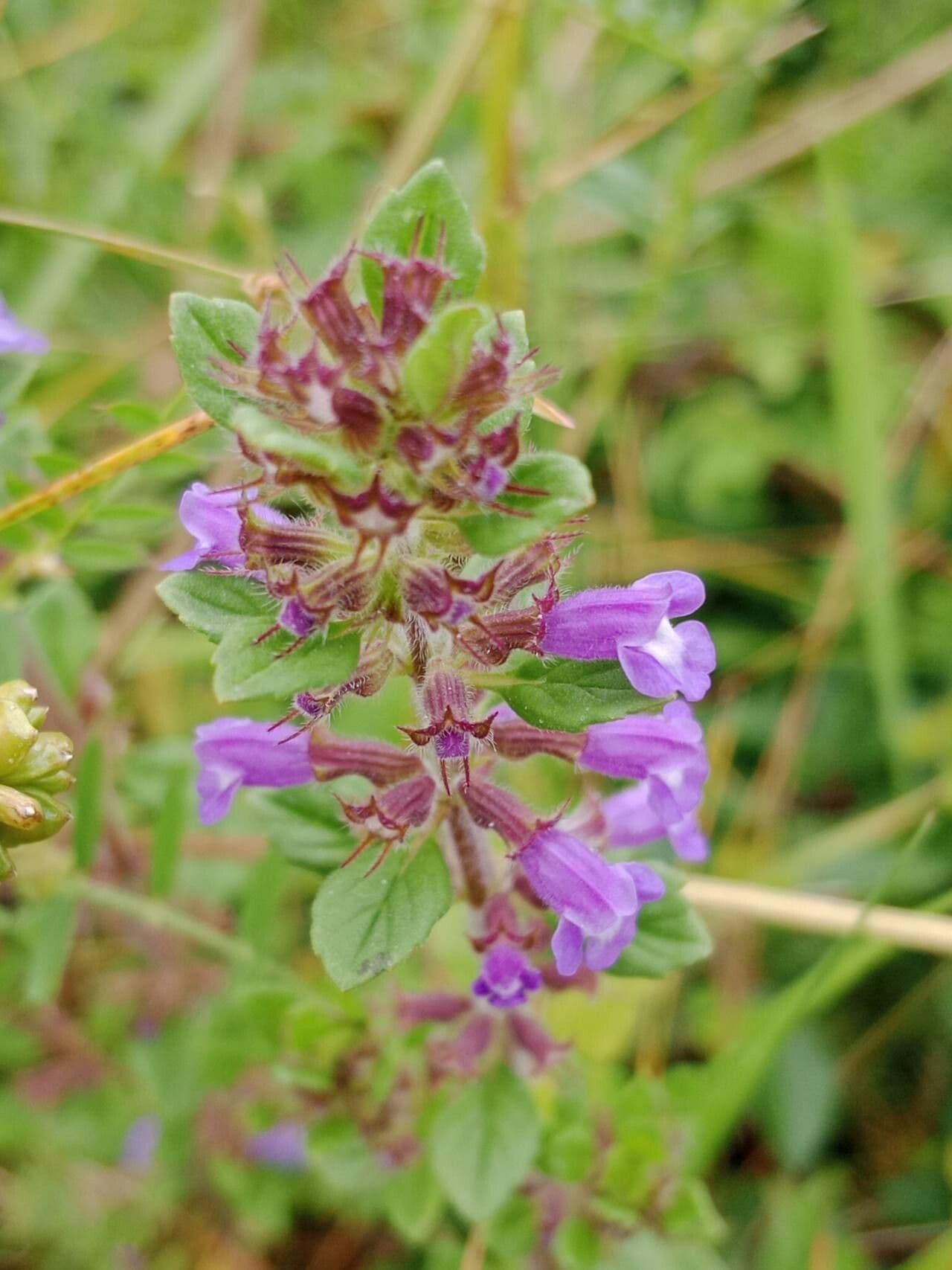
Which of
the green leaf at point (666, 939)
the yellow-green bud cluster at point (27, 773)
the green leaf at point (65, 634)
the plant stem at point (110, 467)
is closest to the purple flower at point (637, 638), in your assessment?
the green leaf at point (666, 939)

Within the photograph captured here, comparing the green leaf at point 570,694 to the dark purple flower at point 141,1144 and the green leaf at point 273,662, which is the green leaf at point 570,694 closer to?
the green leaf at point 273,662

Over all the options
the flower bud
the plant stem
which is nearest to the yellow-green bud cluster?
the flower bud

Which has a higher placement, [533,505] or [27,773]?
[533,505]

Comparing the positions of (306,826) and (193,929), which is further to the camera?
(193,929)

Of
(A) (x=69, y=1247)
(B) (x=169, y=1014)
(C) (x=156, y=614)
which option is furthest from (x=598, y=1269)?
(C) (x=156, y=614)

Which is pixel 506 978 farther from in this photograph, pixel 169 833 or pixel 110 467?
pixel 110 467

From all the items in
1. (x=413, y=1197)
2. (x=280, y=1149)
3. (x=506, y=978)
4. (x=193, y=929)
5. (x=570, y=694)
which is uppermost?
(x=570, y=694)

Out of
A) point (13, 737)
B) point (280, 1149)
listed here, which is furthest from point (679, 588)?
point (280, 1149)

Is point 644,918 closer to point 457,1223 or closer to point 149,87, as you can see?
point 457,1223
